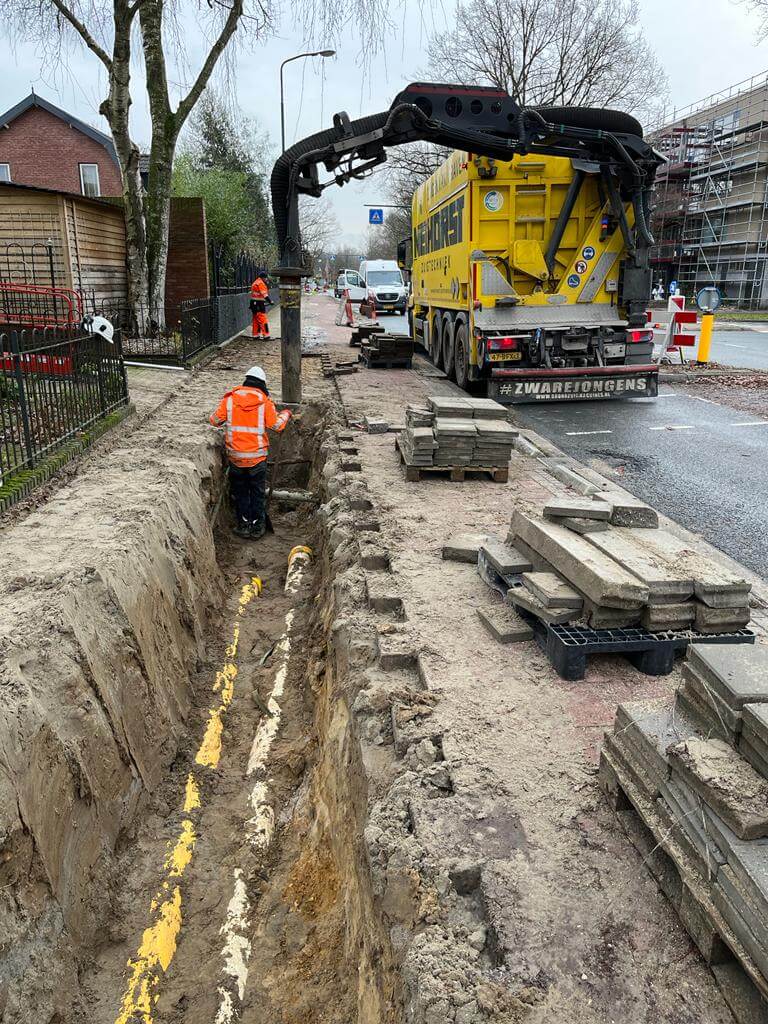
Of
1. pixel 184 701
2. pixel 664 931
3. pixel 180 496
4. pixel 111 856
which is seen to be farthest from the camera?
pixel 180 496

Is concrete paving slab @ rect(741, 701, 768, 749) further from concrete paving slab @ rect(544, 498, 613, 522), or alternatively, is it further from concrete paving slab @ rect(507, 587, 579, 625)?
concrete paving slab @ rect(544, 498, 613, 522)

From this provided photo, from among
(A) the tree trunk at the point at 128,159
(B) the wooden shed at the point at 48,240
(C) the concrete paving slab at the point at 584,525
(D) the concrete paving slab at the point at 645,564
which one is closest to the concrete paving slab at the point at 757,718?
(D) the concrete paving slab at the point at 645,564

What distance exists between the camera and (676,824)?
8.05ft

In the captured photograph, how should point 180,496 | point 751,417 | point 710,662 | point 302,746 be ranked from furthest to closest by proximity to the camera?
point 751,417 → point 180,496 → point 302,746 → point 710,662

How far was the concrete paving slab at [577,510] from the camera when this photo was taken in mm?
4703

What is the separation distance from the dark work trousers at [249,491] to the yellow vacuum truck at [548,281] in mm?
4433

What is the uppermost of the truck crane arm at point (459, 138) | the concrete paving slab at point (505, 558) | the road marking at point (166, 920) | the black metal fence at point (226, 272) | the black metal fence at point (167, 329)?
the truck crane arm at point (459, 138)

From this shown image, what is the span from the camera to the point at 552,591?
4.03 meters

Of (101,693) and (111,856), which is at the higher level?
(101,693)

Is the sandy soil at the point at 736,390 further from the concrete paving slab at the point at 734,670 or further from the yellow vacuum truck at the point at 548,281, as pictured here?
the concrete paving slab at the point at 734,670

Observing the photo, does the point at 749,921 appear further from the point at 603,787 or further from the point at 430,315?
the point at 430,315

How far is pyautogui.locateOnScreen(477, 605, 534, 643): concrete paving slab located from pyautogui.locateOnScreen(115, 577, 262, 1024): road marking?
215 cm

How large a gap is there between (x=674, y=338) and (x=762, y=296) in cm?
3300

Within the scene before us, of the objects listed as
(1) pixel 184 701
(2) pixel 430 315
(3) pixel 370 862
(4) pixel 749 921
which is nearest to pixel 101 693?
(1) pixel 184 701
